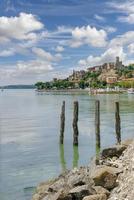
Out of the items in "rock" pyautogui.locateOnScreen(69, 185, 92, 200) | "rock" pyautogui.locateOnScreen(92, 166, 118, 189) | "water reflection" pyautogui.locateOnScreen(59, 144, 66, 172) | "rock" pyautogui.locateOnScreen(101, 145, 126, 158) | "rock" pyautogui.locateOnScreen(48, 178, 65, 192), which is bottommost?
"water reflection" pyautogui.locateOnScreen(59, 144, 66, 172)

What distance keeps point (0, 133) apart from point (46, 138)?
7.18m

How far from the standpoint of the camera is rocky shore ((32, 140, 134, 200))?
1282 cm

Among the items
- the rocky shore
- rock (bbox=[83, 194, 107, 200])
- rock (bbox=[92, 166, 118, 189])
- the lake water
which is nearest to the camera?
rock (bbox=[83, 194, 107, 200])

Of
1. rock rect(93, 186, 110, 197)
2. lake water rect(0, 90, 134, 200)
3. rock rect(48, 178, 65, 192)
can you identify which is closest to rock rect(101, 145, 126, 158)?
rock rect(48, 178, 65, 192)

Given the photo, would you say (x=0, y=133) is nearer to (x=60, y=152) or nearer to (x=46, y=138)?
(x=46, y=138)

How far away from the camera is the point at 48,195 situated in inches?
564

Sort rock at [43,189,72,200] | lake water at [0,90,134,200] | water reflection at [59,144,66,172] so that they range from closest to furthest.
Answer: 1. rock at [43,189,72,200]
2. lake water at [0,90,134,200]
3. water reflection at [59,144,66,172]

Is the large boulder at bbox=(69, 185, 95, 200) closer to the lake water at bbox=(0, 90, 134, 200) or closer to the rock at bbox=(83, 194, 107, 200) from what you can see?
the rock at bbox=(83, 194, 107, 200)

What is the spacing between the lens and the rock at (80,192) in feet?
43.5

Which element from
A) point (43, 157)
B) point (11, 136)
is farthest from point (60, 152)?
point (11, 136)

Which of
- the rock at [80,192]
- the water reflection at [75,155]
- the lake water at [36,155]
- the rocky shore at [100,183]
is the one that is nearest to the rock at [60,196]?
the rocky shore at [100,183]

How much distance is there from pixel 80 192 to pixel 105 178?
0.98 metres

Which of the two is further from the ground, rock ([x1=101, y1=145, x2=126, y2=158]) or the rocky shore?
rock ([x1=101, y1=145, x2=126, y2=158])

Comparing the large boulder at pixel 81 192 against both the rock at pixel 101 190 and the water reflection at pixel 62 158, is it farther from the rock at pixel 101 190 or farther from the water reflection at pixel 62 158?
the water reflection at pixel 62 158
